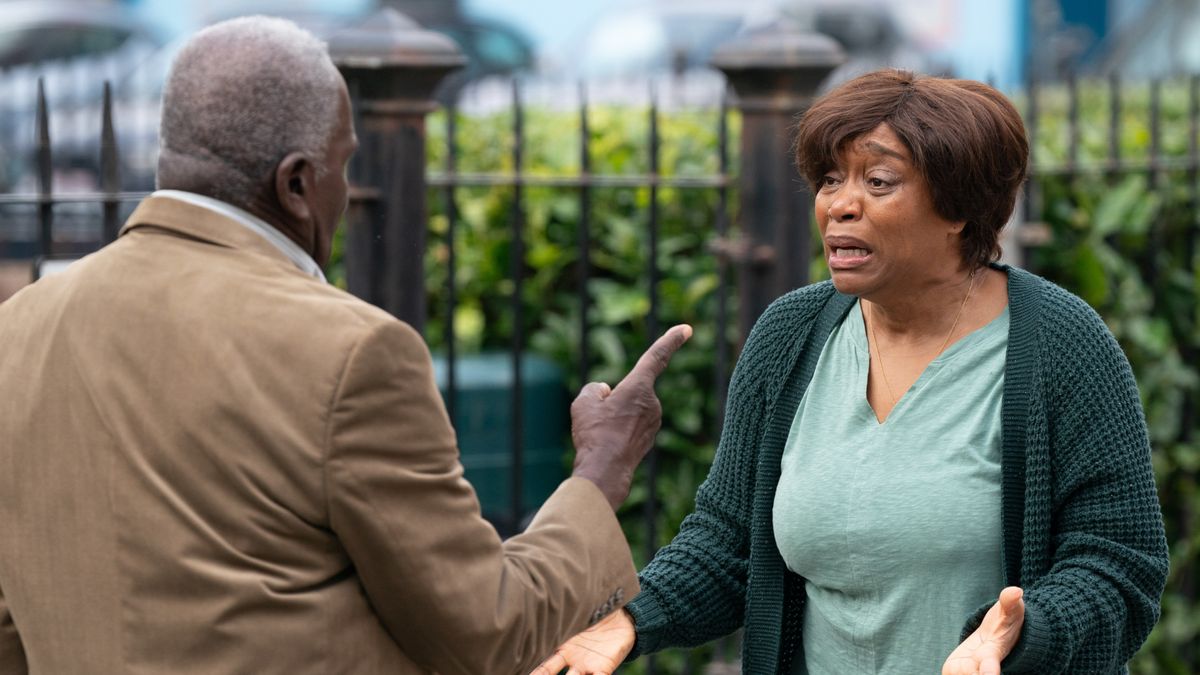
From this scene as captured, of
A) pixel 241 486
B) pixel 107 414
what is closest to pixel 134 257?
pixel 107 414

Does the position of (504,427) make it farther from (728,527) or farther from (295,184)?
(295,184)

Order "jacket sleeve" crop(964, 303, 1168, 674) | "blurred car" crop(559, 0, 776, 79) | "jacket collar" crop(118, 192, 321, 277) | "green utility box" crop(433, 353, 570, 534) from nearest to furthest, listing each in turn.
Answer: "jacket collar" crop(118, 192, 321, 277), "jacket sleeve" crop(964, 303, 1168, 674), "green utility box" crop(433, 353, 570, 534), "blurred car" crop(559, 0, 776, 79)

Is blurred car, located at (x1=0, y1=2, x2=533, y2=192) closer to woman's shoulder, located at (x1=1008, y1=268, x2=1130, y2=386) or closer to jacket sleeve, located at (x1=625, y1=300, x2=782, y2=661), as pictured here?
jacket sleeve, located at (x1=625, y1=300, x2=782, y2=661)

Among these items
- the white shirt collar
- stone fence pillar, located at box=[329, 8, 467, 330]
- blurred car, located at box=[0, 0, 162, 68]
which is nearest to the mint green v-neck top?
the white shirt collar

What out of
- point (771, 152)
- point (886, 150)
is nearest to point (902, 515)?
point (886, 150)

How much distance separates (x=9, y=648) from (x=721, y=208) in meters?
2.58

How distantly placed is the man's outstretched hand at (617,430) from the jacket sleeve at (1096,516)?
1.93 ft

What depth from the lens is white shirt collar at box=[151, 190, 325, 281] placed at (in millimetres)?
2088

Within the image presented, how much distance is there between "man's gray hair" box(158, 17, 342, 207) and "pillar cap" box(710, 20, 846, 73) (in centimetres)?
225

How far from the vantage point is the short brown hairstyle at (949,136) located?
2.55m

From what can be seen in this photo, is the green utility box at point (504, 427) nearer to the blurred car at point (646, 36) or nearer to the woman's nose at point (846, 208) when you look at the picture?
the woman's nose at point (846, 208)

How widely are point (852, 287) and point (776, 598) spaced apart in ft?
1.73

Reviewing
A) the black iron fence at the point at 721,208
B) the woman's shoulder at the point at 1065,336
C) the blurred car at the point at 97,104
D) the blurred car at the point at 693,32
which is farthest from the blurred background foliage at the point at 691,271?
the blurred car at the point at 693,32

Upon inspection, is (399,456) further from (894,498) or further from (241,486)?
(894,498)
